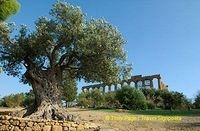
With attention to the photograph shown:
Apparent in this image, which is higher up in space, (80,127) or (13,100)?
(13,100)

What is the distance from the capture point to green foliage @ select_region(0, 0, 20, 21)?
24.9 m

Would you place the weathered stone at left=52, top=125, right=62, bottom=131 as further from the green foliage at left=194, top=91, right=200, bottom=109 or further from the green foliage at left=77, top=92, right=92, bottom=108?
the green foliage at left=194, top=91, right=200, bottom=109

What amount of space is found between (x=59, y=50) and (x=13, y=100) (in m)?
32.5

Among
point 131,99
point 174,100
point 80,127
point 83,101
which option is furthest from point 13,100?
point 80,127

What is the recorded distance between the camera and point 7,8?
25.0 m

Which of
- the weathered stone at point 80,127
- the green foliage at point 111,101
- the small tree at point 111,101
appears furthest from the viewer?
the small tree at point 111,101

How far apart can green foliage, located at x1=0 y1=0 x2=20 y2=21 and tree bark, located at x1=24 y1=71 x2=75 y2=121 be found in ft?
15.7

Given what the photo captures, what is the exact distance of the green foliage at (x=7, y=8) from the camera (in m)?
24.9

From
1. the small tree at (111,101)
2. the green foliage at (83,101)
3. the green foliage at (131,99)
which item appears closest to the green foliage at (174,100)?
the small tree at (111,101)

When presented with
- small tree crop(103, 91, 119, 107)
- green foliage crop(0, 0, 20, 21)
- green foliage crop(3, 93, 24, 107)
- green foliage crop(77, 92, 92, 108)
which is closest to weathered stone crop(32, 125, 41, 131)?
green foliage crop(0, 0, 20, 21)

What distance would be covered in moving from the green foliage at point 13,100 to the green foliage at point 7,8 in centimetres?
2921

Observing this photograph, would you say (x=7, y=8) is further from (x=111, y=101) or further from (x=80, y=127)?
(x=111, y=101)

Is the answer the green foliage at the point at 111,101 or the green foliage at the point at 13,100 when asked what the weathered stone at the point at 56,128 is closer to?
the green foliage at the point at 111,101

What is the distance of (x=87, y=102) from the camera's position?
A: 56781 mm
